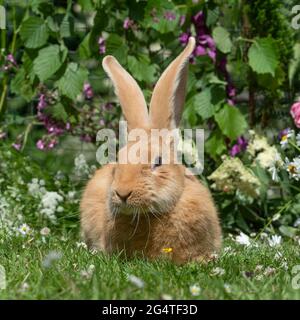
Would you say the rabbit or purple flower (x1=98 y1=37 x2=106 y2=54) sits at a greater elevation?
purple flower (x1=98 y1=37 x2=106 y2=54)

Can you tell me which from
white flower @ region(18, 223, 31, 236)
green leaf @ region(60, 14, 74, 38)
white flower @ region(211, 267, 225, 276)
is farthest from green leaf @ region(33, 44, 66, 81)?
white flower @ region(211, 267, 225, 276)

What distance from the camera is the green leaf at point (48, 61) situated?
4.20 metres

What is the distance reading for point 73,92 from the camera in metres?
4.26

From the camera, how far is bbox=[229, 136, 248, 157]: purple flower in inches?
178

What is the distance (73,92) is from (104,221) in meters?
1.30

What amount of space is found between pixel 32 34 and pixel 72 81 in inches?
14.4

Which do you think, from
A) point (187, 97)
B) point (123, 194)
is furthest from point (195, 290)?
point (187, 97)

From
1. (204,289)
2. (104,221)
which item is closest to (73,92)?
(104,221)

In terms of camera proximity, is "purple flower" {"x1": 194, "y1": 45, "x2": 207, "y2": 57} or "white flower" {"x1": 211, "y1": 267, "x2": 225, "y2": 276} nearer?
"white flower" {"x1": 211, "y1": 267, "x2": 225, "y2": 276}

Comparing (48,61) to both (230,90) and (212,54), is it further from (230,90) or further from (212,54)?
(230,90)

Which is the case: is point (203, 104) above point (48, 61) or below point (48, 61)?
below

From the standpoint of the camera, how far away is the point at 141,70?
14.2ft

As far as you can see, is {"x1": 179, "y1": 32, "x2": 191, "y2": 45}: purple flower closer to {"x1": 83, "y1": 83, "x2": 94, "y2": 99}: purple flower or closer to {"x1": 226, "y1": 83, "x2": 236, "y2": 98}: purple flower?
{"x1": 226, "y1": 83, "x2": 236, "y2": 98}: purple flower

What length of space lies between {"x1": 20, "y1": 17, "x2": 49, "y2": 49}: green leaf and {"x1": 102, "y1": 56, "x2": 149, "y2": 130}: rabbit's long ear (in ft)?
3.43
